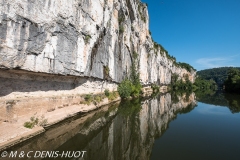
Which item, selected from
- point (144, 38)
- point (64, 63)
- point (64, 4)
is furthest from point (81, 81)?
point (144, 38)

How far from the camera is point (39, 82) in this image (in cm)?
1134

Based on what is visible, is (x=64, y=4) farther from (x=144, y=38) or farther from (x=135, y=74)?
(x=144, y=38)

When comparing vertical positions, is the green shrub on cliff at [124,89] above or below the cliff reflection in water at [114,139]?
above

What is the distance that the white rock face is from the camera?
8828mm

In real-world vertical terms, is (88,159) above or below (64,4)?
below

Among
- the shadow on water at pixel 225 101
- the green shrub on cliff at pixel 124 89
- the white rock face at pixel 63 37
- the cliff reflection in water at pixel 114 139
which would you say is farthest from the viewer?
the green shrub on cliff at pixel 124 89

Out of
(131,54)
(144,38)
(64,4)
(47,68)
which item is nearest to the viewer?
(47,68)

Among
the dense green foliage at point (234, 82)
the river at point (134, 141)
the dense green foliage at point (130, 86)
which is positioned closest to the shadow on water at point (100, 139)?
the river at point (134, 141)

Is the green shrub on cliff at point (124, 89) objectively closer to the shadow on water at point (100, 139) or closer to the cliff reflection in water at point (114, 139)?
the cliff reflection in water at point (114, 139)

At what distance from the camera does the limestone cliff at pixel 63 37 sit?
8828 mm

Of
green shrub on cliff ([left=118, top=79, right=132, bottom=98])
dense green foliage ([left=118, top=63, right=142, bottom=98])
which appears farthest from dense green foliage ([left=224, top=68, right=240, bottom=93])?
green shrub on cliff ([left=118, top=79, right=132, bottom=98])

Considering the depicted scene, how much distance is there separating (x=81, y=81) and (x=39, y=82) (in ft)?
16.7

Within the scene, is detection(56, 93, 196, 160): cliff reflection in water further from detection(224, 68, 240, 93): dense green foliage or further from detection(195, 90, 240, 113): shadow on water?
detection(224, 68, 240, 93): dense green foliage

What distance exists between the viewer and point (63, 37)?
12.4 metres
